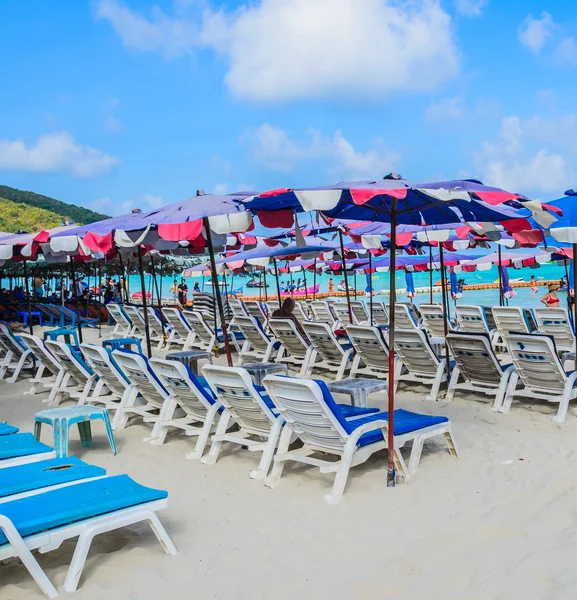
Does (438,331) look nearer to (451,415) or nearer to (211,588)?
(451,415)

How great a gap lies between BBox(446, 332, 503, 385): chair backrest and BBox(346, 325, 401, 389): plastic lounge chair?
1019 millimetres

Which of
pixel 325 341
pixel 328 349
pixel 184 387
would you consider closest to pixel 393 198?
pixel 184 387

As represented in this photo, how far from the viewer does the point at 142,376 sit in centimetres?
582

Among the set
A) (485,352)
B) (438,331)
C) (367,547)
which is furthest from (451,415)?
(438,331)

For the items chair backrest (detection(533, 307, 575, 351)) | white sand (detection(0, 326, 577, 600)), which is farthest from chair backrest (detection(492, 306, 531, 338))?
white sand (detection(0, 326, 577, 600))

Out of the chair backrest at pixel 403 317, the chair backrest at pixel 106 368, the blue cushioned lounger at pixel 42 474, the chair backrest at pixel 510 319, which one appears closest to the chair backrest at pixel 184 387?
the chair backrest at pixel 106 368

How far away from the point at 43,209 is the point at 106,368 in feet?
78.4

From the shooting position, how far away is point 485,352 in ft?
21.1

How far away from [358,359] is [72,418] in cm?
411

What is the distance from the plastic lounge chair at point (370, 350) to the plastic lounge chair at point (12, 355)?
4544 millimetres

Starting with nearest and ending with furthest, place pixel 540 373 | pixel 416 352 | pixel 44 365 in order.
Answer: pixel 540 373, pixel 416 352, pixel 44 365

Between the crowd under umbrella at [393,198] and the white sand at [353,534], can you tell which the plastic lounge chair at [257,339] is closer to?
the crowd under umbrella at [393,198]

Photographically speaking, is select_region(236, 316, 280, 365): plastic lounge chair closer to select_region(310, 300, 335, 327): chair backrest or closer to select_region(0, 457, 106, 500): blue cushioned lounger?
select_region(310, 300, 335, 327): chair backrest

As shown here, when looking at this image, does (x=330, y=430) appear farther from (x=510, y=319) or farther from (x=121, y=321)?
(x=121, y=321)
